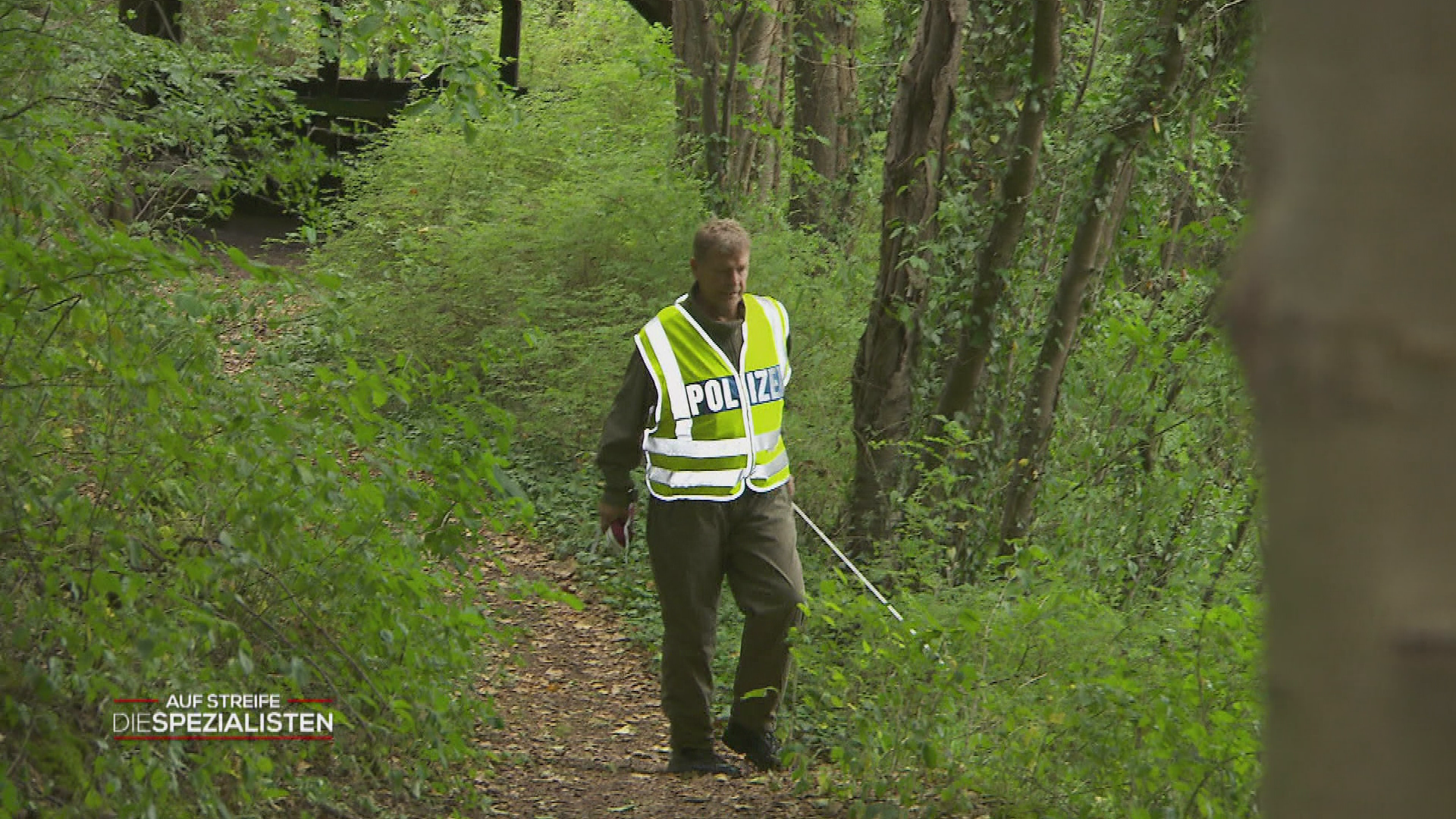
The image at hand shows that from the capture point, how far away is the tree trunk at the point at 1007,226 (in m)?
8.20

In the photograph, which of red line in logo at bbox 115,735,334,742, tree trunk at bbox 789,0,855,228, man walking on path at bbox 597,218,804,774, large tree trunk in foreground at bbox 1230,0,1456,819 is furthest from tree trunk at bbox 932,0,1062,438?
large tree trunk in foreground at bbox 1230,0,1456,819

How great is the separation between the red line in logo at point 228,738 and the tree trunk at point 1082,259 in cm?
455

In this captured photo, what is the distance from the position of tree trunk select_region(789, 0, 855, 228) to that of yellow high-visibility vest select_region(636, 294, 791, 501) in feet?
32.9

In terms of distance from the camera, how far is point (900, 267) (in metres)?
8.27

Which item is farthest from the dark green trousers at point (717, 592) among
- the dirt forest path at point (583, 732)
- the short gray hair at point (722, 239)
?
the short gray hair at point (722, 239)

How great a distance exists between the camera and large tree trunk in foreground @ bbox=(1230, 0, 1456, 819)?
77cm

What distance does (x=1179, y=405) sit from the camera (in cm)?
1055

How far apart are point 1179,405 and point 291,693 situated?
25.1ft

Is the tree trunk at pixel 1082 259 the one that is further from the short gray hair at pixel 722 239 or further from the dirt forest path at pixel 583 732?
the short gray hair at pixel 722 239

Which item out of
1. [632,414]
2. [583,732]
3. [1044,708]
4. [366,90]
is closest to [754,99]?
[583,732]

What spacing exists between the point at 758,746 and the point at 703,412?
4.98ft

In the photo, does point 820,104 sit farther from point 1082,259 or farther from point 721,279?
point 721,279

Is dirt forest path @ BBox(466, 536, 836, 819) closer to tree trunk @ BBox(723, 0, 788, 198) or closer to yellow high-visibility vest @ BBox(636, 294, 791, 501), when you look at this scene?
yellow high-visibility vest @ BBox(636, 294, 791, 501)

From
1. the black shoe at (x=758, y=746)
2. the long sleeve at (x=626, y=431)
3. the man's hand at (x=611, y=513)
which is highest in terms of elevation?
the long sleeve at (x=626, y=431)
